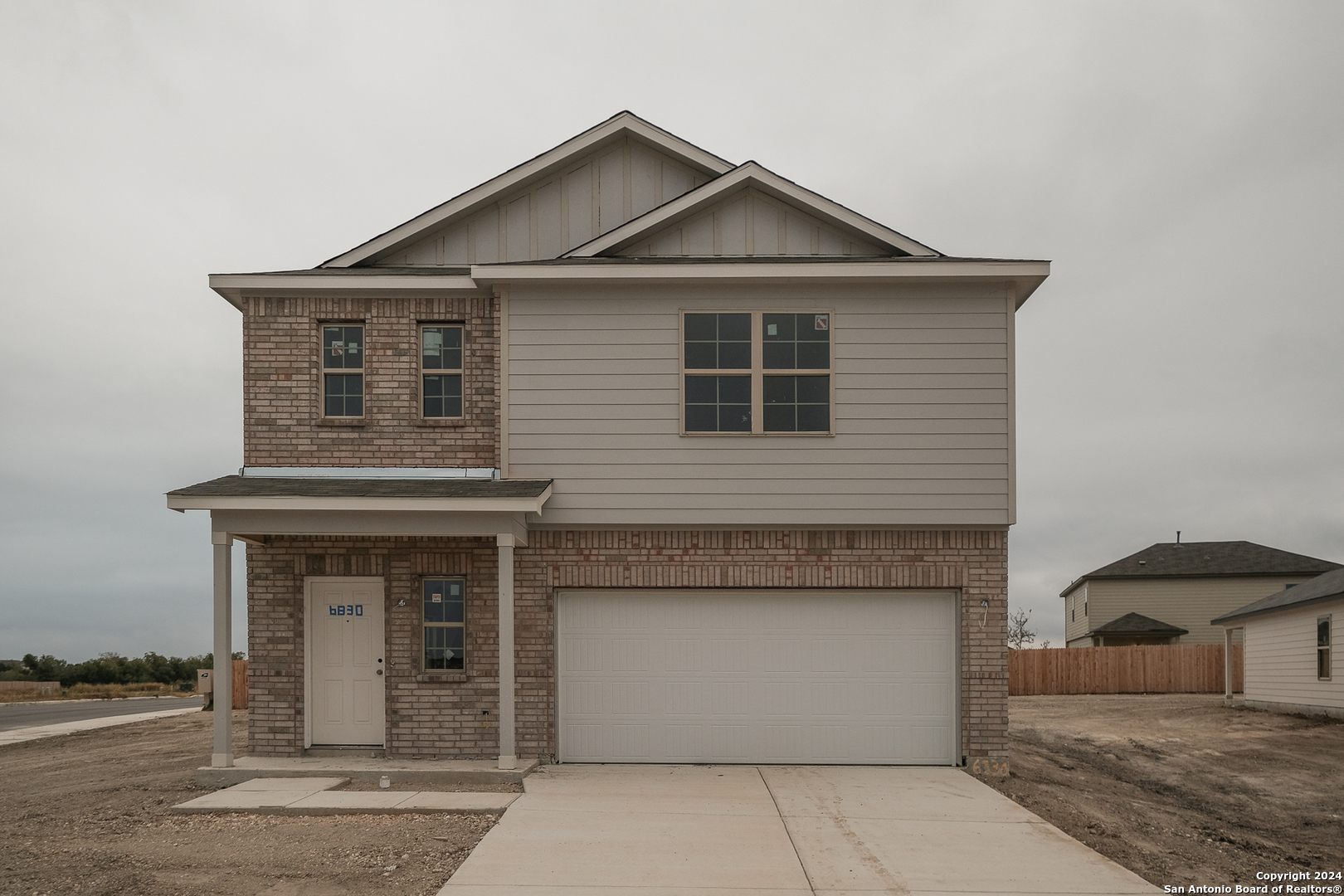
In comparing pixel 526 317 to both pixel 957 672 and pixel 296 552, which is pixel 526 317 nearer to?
pixel 296 552

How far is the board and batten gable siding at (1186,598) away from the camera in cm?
3591

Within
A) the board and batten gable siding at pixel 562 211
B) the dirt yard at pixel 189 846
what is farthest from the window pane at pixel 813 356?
the dirt yard at pixel 189 846

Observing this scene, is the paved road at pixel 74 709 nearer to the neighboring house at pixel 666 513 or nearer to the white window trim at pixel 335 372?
the neighboring house at pixel 666 513

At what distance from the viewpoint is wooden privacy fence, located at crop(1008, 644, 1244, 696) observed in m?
29.6

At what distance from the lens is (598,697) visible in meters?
12.0

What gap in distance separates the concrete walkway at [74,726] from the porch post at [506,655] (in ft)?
34.1

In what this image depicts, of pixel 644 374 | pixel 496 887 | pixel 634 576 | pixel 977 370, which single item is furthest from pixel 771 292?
pixel 496 887

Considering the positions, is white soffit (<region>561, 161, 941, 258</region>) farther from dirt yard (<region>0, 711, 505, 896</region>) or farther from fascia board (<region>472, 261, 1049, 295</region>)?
dirt yard (<region>0, 711, 505, 896</region>)

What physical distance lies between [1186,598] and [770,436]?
30547mm

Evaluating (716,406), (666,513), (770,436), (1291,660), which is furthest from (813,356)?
(1291,660)

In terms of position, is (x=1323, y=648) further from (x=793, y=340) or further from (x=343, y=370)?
(x=343, y=370)

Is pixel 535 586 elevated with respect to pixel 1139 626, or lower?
elevated

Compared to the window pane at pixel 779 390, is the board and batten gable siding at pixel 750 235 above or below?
above

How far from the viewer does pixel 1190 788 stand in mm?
12930
